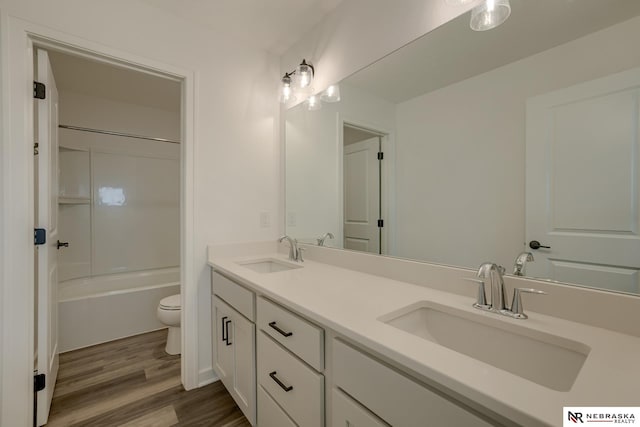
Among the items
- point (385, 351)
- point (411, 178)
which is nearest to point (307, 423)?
point (385, 351)

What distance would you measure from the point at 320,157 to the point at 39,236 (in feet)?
5.19

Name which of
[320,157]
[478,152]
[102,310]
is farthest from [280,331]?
[102,310]

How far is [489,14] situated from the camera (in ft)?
3.24

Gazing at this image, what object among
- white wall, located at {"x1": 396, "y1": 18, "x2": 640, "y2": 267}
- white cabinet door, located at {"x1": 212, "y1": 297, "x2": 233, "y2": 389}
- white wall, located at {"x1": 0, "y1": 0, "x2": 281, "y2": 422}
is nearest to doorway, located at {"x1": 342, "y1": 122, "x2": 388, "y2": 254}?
white wall, located at {"x1": 396, "y1": 18, "x2": 640, "y2": 267}

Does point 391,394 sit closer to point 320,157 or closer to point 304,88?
point 320,157

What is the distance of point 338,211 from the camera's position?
1.72 meters

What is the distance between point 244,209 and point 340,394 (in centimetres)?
142

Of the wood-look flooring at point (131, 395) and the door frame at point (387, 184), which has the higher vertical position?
the door frame at point (387, 184)

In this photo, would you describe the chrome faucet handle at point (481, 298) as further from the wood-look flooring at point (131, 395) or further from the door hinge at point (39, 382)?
the door hinge at point (39, 382)

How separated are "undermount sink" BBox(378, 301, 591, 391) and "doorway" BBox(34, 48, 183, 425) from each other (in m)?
1.64

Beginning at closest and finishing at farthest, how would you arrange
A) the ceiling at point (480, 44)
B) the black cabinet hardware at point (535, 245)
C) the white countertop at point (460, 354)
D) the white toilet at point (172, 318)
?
the white countertop at point (460, 354)
the ceiling at point (480, 44)
the black cabinet hardware at point (535, 245)
the white toilet at point (172, 318)

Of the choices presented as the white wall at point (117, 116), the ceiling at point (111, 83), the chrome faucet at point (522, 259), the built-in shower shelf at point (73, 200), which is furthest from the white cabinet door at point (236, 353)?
the white wall at point (117, 116)

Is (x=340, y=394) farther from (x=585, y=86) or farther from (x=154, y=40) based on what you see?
(x=154, y=40)

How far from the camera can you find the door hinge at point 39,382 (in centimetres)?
137
